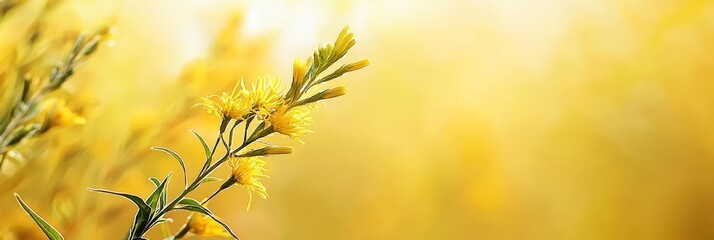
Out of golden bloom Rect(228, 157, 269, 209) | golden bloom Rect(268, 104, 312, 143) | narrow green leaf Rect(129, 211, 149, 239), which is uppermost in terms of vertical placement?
golden bloom Rect(268, 104, 312, 143)

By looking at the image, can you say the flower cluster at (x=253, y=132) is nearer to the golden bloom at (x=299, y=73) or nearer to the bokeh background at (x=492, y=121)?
the golden bloom at (x=299, y=73)

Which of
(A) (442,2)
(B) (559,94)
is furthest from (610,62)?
(A) (442,2)

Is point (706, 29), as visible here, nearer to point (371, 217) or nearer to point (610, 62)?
point (610, 62)

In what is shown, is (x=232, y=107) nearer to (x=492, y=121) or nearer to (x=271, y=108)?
(x=271, y=108)

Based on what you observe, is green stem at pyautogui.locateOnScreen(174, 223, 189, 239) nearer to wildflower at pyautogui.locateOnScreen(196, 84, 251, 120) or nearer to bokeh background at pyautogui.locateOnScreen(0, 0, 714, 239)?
wildflower at pyautogui.locateOnScreen(196, 84, 251, 120)

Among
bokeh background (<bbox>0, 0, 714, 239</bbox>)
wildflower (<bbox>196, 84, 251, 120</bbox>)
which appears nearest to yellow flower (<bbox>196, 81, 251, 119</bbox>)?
wildflower (<bbox>196, 84, 251, 120</bbox>)

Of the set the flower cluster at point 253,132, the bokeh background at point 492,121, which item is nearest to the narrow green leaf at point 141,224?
the flower cluster at point 253,132

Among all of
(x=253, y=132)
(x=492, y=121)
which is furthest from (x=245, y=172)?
(x=492, y=121)

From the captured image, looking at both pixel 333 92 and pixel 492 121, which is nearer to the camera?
pixel 333 92
